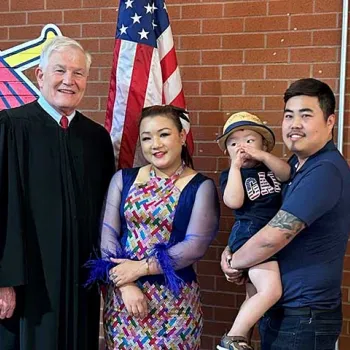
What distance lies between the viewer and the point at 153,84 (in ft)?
8.52

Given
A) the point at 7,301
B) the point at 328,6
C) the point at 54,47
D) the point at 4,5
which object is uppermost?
the point at 4,5

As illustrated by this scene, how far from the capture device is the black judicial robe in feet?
7.09

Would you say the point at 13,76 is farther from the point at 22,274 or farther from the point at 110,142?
the point at 22,274

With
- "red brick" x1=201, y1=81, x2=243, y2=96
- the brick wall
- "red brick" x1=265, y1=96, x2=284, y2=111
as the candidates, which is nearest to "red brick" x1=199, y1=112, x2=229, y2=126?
the brick wall

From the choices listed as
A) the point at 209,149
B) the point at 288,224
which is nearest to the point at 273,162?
the point at 288,224

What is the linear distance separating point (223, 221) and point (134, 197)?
2.99 feet

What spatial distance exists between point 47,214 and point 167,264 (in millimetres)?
534

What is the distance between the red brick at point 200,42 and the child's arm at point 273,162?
1101 mm

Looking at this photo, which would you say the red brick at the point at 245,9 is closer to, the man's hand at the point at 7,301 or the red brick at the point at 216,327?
the red brick at the point at 216,327

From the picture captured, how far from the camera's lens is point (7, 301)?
2.16 metres

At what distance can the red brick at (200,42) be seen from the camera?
116 inches

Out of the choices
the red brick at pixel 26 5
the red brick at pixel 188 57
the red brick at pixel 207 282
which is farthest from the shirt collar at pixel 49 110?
the red brick at pixel 207 282

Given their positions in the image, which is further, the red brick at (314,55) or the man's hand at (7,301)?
the red brick at (314,55)

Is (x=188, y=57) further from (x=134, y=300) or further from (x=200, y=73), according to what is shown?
(x=134, y=300)
